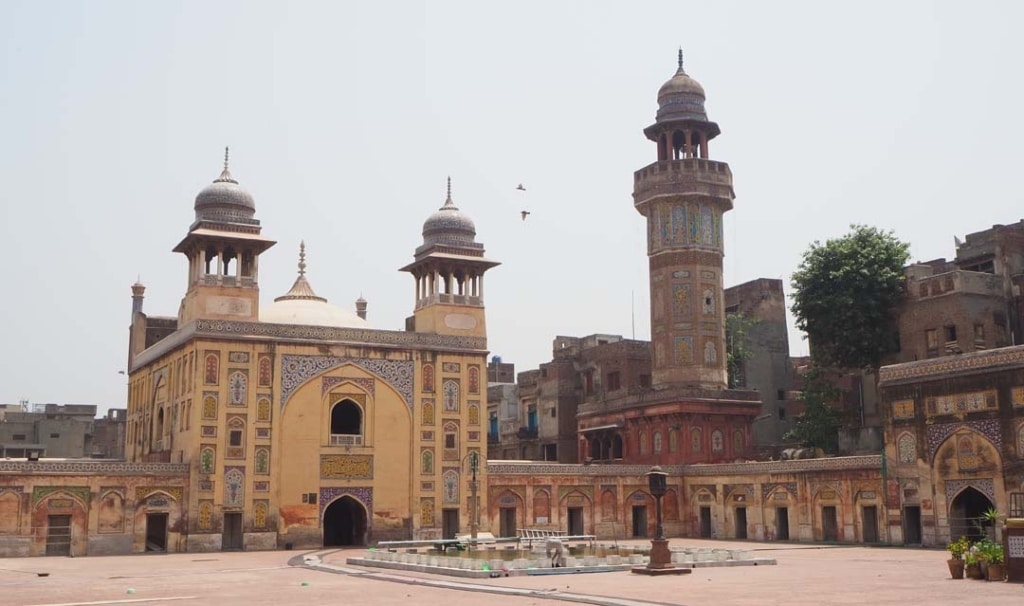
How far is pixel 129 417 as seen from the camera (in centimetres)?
4275

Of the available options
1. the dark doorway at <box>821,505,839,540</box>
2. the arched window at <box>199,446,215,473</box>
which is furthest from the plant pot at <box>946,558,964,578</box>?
the arched window at <box>199,446,215,473</box>

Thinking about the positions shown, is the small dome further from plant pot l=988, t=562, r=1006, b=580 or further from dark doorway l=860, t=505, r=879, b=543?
plant pot l=988, t=562, r=1006, b=580

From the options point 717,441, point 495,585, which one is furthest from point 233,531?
point 717,441

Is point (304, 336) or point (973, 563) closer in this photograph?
point (973, 563)

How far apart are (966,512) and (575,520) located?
45.7 ft

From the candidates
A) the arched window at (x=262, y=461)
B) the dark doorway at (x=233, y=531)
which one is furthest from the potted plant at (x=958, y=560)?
the dark doorway at (x=233, y=531)

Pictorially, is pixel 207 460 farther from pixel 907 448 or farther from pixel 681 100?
pixel 681 100

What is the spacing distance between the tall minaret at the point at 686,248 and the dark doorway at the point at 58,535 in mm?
22177

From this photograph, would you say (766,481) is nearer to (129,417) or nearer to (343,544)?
(343,544)

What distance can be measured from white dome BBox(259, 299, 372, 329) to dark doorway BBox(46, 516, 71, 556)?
9270 mm

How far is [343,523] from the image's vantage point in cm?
3838

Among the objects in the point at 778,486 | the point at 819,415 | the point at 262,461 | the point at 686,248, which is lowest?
the point at 778,486

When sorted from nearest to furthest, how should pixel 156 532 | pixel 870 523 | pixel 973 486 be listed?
pixel 973 486 → pixel 870 523 → pixel 156 532

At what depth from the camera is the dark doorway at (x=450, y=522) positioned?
1492 inches
